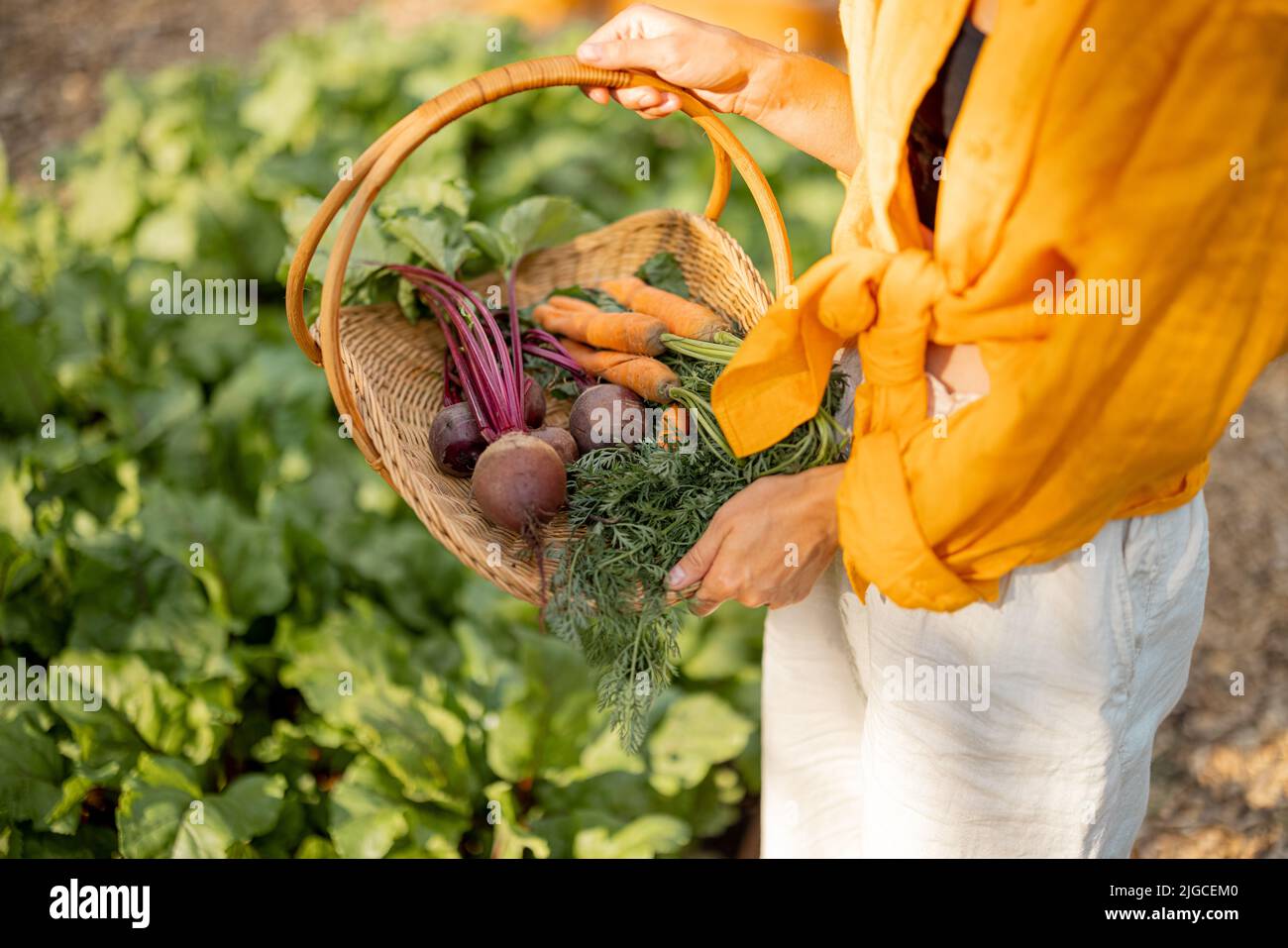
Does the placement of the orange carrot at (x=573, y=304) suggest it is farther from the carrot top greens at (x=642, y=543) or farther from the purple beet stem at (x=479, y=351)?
the carrot top greens at (x=642, y=543)

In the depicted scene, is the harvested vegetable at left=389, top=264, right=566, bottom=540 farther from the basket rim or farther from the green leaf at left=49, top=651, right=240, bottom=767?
the green leaf at left=49, top=651, right=240, bottom=767

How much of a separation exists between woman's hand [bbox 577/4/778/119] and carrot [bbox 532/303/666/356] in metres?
0.38

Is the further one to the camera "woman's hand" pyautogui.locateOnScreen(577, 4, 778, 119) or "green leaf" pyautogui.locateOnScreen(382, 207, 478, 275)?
"green leaf" pyautogui.locateOnScreen(382, 207, 478, 275)

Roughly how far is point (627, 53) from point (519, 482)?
69 centimetres

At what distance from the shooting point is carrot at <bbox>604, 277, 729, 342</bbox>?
1.94m

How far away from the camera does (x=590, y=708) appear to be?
2523 mm

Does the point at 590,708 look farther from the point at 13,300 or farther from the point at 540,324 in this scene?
the point at 13,300

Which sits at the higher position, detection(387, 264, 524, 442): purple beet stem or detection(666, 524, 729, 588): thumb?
detection(387, 264, 524, 442): purple beet stem

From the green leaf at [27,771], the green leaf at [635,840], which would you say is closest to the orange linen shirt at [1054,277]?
the green leaf at [635,840]

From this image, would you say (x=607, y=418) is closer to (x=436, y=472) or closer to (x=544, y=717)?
(x=436, y=472)

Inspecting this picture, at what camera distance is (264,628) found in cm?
276


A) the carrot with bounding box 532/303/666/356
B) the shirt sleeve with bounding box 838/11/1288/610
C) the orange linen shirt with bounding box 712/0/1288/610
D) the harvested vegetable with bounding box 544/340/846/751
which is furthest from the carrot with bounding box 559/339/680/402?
the shirt sleeve with bounding box 838/11/1288/610

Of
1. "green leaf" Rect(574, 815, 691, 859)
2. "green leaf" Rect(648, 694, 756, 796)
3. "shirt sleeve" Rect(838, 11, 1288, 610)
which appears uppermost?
"shirt sleeve" Rect(838, 11, 1288, 610)

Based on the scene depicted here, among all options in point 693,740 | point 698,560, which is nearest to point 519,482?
point 698,560
